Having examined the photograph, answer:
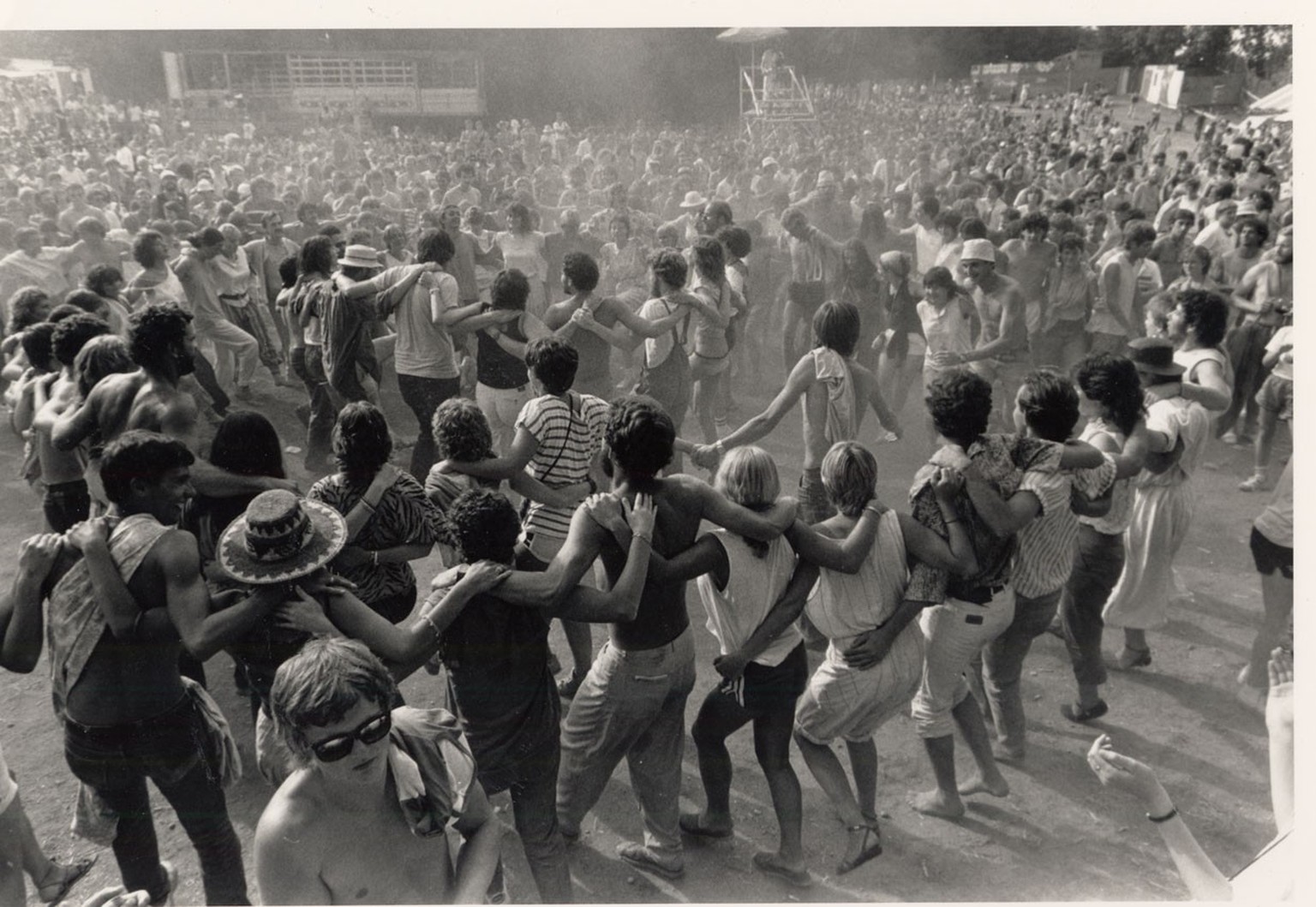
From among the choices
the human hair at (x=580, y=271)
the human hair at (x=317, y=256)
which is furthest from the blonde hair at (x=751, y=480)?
the human hair at (x=317, y=256)

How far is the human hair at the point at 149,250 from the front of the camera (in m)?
7.33

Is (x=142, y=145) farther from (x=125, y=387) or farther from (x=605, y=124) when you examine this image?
(x=125, y=387)

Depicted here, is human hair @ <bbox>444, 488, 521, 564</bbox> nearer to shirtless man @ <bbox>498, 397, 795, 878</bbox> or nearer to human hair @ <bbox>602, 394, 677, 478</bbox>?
shirtless man @ <bbox>498, 397, 795, 878</bbox>

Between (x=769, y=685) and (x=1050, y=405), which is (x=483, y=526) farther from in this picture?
(x=1050, y=405)

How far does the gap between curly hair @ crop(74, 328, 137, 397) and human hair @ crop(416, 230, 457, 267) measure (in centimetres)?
228

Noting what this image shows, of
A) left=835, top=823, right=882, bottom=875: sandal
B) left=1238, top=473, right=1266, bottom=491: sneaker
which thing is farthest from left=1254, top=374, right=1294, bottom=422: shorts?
left=835, top=823, right=882, bottom=875: sandal

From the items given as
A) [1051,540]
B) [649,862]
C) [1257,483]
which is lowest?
[649,862]

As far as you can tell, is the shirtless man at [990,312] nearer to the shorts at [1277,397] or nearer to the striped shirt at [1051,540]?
the shorts at [1277,397]

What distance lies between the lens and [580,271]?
18.5 feet

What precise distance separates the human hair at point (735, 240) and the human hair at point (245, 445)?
4.70 m

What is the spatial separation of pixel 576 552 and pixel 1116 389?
7.78 ft

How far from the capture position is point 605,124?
25.8 m

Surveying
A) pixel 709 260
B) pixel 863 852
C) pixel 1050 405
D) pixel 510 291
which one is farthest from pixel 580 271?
pixel 863 852

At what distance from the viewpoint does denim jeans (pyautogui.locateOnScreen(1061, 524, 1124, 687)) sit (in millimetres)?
4180
